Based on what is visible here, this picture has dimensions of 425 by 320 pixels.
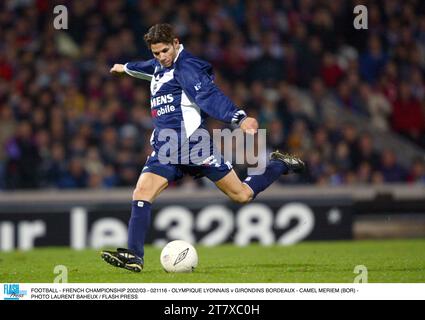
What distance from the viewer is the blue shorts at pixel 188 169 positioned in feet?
28.3

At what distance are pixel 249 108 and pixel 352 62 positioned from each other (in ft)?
8.27

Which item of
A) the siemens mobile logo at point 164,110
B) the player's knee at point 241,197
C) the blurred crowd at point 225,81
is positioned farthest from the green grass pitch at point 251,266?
the blurred crowd at point 225,81

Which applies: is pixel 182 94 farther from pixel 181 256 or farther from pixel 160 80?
pixel 181 256

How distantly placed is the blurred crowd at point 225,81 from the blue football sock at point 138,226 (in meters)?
6.04

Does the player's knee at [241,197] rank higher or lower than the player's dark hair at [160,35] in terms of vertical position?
lower

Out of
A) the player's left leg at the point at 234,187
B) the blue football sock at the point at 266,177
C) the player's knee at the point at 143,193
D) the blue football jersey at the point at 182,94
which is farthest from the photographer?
the blue football sock at the point at 266,177

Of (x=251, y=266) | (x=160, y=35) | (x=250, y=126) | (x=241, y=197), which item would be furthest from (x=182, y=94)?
(x=251, y=266)

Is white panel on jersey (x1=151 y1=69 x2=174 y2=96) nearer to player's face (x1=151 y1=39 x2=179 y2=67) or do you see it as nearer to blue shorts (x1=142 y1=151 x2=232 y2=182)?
player's face (x1=151 y1=39 x2=179 y2=67)

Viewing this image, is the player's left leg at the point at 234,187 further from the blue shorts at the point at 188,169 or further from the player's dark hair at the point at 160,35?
the player's dark hair at the point at 160,35

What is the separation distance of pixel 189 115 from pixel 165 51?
0.62 metres

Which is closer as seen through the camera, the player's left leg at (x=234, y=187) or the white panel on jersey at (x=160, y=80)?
the white panel on jersey at (x=160, y=80)

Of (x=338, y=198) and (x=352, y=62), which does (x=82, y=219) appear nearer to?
(x=338, y=198)

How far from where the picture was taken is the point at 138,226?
8469mm

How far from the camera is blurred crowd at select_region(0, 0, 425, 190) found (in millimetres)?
14688
